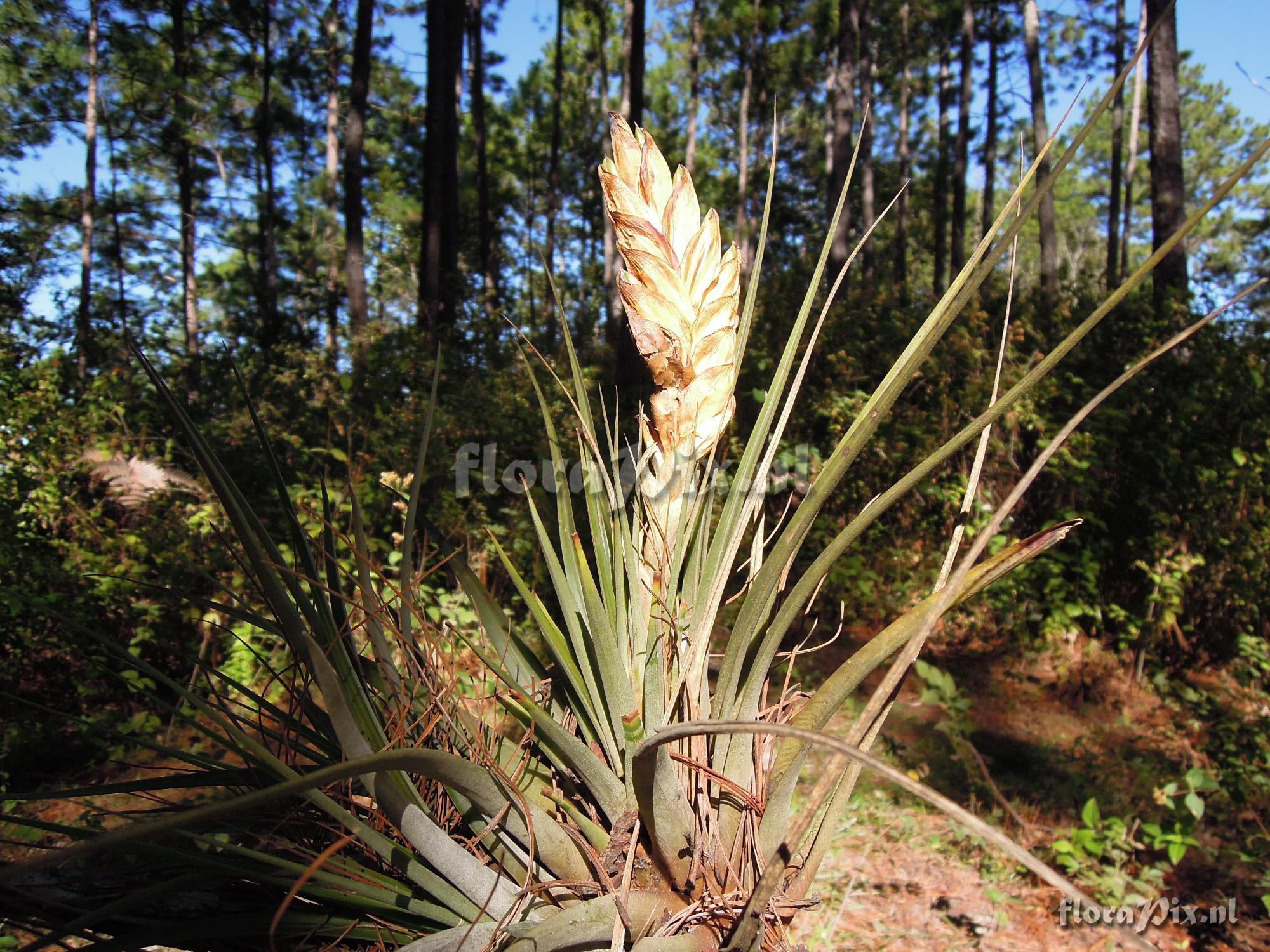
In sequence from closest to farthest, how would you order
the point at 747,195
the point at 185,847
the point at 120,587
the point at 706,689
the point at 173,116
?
the point at 185,847
the point at 706,689
the point at 120,587
the point at 173,116
the point at 747,195

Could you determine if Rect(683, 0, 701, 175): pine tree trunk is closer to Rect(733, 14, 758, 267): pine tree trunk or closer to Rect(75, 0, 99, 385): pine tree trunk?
Rect(733, 14, 758, 267): pine tree trunk

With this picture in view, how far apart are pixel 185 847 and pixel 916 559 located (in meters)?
5.02

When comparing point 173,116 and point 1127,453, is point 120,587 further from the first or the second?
point 173,116

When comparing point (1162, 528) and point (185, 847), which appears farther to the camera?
point (1162, 528)

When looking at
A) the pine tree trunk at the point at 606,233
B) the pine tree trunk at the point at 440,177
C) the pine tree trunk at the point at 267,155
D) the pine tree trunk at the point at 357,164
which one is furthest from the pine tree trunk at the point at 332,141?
the pine tree trunk at the point at 606,233

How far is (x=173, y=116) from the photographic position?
50.0 feet

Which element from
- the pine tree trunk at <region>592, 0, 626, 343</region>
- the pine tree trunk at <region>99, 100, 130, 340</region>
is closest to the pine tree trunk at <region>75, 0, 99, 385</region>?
the pine tree trunk at <region>99, 100, 130, 340</region>

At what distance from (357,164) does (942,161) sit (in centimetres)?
2040

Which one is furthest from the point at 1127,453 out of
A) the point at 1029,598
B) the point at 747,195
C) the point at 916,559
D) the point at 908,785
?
the point at 747,195

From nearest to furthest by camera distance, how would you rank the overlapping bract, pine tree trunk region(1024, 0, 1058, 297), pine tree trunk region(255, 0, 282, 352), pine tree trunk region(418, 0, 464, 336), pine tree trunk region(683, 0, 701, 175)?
the overlapping bract, pine tree trunk region(418, 0, 464, 336), pine tree trunk region(1024, 0, 1058, 297), pine tree trunk region(255, 0, 282, 352), pine tree trunk region(683, 0, 701, 175)

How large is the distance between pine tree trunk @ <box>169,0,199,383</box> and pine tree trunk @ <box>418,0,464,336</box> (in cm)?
448

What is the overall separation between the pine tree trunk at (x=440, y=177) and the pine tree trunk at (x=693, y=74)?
1021 centimetres

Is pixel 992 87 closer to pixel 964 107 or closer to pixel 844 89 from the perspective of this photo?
pixel 964 107

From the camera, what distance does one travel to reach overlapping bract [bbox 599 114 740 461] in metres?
0.85
